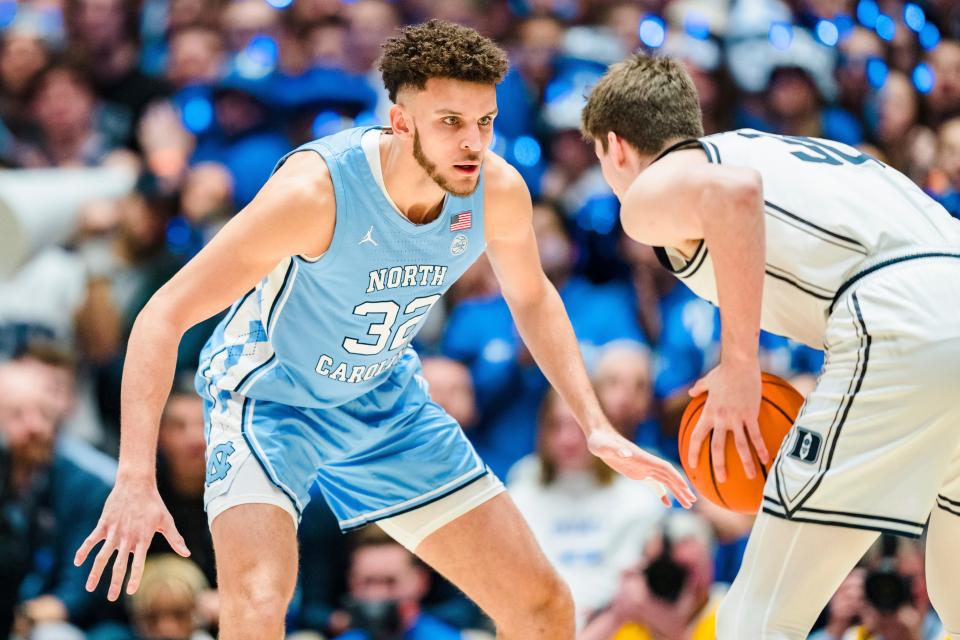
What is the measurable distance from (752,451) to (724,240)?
599 mm

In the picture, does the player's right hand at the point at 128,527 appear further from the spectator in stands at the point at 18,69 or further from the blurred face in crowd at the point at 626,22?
the blurred face in crowd at the point at 626,22

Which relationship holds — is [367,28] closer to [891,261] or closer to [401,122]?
[401,122]

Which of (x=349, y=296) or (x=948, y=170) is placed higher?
(x=349, y=296)

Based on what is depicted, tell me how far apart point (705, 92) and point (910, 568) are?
2840mm

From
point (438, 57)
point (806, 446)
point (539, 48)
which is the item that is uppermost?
point (438, 57)

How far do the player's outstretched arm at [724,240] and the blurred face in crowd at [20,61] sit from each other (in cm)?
403

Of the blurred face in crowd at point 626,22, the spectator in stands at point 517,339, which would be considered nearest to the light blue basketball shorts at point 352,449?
the spectator in stands at point 517,339

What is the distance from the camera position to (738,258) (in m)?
2.68

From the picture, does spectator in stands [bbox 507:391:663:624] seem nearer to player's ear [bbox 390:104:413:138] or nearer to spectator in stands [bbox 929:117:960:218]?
player's ear [bbox 390:104:413:138]

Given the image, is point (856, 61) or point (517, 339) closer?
point (517, 339)

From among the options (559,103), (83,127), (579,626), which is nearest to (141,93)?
(83,127)

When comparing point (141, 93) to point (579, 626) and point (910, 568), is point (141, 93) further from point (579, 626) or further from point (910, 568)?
point (910, 568)

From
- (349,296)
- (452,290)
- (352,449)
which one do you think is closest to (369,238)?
(349,296)

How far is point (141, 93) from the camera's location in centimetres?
588
